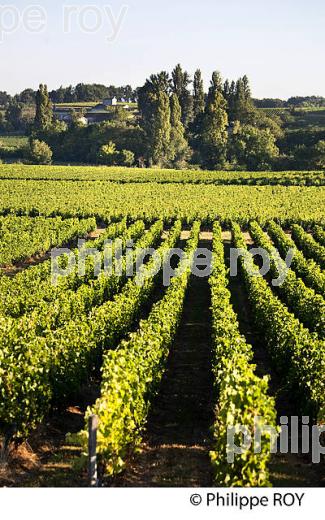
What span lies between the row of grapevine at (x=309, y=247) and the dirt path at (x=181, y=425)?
12436 mm

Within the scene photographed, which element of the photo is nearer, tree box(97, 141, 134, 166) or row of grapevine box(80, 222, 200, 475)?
row of grapevine box(80, 222, 200, 475)

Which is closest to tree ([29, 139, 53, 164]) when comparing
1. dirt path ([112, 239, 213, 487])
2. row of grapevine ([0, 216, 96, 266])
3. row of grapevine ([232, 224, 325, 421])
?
row of grapevine ([0, 216, 96, 266])

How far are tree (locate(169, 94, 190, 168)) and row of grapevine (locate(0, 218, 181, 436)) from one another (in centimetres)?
8174

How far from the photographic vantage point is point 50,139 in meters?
107

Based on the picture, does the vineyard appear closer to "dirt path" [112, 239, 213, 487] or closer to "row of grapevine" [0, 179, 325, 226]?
"dirt path" [112, 239, 213, 487]

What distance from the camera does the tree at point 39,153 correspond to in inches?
3807

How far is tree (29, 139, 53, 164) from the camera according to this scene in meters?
96.7

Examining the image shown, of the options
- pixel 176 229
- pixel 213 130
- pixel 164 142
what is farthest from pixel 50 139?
pixel 176 229

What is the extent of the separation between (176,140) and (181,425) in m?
87.3

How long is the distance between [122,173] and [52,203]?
2604 cm

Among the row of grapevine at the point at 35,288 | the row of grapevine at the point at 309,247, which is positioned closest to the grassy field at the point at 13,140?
the row of grapevine at the point at 309,247

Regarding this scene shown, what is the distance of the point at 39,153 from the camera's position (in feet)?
317

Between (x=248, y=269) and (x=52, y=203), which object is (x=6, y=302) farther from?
(x=52, y=203)

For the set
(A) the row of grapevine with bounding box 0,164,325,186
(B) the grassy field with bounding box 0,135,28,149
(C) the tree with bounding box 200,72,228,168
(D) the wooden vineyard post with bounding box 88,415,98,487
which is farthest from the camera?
(B) the grassy field with bounding box 0,135,28,149
